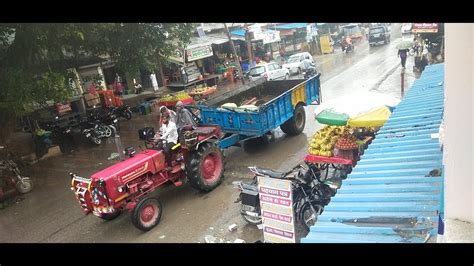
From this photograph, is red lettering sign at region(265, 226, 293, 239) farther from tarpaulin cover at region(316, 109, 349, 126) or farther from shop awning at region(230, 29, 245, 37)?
shop awning at region(230, 29, 245, 37)

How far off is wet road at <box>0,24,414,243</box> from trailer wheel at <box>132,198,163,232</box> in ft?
0.45

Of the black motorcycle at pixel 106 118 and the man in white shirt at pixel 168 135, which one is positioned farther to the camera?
the black motorcycle at pixel 106 118

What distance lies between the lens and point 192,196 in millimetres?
8148

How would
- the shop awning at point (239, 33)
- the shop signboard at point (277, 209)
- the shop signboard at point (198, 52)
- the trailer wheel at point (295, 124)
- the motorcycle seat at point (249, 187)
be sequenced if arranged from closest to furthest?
1. the shop signboard at point (277, 209)
2. the motorcycle seat at point (249, 187)
3. the trailer wheel at point (295, 124)
4. the shop signboard at point (198, 52)
5. the shop awning at point (239, 33)

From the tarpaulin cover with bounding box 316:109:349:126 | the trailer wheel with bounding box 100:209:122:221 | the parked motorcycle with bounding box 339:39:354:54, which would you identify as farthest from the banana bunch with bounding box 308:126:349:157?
the parked motorcycle with bounding box 339:39:354:54

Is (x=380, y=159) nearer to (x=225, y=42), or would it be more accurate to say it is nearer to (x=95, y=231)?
(x=95, y=231)

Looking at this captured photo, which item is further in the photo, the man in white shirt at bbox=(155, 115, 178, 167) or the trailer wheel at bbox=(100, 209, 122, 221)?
the man in white shirt at bbox=(155, 115, 178, 167)

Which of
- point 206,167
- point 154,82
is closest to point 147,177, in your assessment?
point 206,167

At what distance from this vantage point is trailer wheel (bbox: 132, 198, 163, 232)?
668cm

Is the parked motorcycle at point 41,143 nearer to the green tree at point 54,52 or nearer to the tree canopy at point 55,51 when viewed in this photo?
the green tree at point 54,52

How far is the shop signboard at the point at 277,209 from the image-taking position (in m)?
5.03

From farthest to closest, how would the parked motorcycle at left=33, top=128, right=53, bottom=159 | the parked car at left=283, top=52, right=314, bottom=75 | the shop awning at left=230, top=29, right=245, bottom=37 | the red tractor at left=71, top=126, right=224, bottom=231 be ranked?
the shop awning at left=230, top=29, right=245, bottom=37 < the parked car at left=283, top=52, right=314, bottom=75 < the parked motorcycle at left=33, top=128, right=53, bottom=159 < the red tractor at left=71, top=126, right=224, bottom=231

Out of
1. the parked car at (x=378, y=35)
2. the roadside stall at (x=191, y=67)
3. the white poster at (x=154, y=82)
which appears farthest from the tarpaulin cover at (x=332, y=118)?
the parked car at (x=378, y=35)

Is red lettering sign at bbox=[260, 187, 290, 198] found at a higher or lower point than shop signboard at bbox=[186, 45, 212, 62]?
lower
